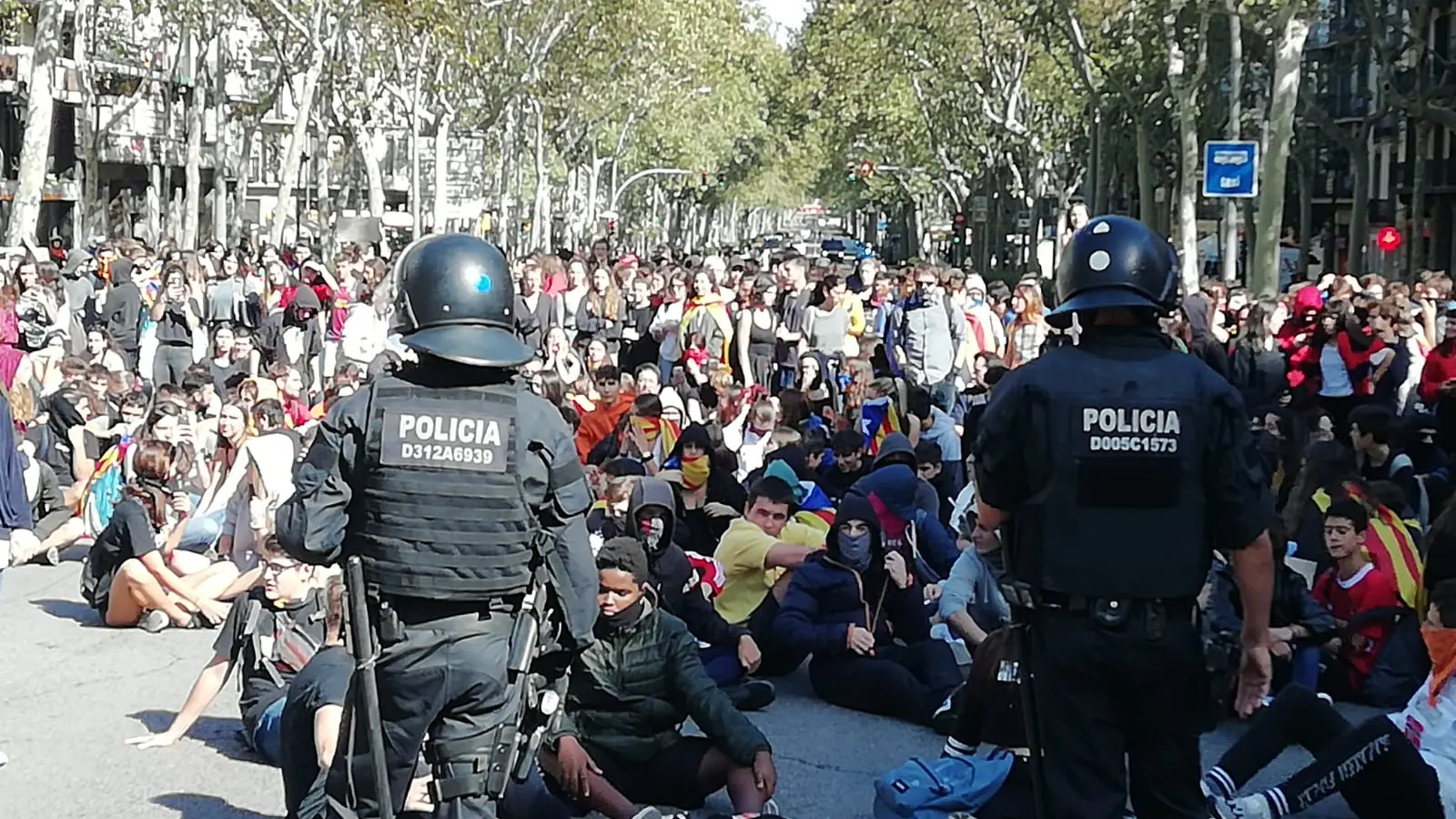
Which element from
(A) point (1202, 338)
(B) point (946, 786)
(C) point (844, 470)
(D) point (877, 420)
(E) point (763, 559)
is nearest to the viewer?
(B) point (946, 786)

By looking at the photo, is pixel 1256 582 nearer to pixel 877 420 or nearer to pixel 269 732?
pixel 269 732

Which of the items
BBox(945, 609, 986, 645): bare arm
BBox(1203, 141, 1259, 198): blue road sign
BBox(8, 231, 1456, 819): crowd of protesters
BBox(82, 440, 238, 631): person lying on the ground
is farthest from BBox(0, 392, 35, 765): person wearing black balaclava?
BBox(1203, 141, 1259, 198): blue road sign

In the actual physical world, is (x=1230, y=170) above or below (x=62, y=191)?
below

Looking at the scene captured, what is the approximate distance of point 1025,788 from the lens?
21.1 feet

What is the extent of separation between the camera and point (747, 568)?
9359mm

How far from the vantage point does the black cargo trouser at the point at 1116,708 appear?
15.6 ft

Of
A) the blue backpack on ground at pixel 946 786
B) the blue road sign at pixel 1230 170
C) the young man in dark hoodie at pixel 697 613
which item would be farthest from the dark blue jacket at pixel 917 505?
the blue road sign at pixel 1230 170

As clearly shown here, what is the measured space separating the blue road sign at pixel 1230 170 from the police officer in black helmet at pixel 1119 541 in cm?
1405

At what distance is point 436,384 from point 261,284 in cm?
1691

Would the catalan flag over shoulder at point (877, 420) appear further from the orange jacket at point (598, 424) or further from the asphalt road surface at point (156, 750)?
the asphalt road surface at point (156, 750)

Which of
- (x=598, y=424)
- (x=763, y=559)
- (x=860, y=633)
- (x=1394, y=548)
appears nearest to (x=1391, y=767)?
(x=1394, y=548)

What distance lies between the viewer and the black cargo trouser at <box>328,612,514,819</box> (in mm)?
4875

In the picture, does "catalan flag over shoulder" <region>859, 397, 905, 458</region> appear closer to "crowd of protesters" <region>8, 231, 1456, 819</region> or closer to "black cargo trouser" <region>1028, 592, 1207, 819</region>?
"crowd of protesters" <region>8, 231, 1456, 819</region>

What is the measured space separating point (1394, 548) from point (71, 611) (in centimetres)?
673
